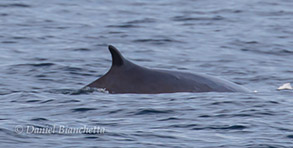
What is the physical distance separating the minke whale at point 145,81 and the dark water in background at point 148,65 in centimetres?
20

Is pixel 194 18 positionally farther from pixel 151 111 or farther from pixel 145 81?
pixel 151 111

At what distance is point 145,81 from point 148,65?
5.88 metres

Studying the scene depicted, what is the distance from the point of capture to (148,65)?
1912 centimetres

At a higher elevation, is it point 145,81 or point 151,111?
point 145,81

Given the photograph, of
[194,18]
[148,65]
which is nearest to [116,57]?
[148,65]

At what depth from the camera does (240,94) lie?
1361 cm

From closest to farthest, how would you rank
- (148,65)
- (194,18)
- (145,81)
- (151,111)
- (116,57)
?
1. (151,111)
2. (116,57)
3. (145,81)
4. (148,65)
5. (194,18)

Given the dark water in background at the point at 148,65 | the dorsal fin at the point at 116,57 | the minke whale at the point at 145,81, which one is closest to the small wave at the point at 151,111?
the dark water in background at the point at 148,65

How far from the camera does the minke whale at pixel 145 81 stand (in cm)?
1309

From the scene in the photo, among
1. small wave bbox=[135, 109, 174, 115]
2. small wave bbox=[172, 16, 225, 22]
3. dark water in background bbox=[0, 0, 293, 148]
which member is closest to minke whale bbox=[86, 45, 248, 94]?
dark water in background bbox=[0, 0, 293, 148]

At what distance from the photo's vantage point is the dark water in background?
10.5 metres

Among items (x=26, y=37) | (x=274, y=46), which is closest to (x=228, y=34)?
(x=274, y=46)

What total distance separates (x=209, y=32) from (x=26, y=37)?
598cm

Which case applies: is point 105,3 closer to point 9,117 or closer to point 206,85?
point 206,85
